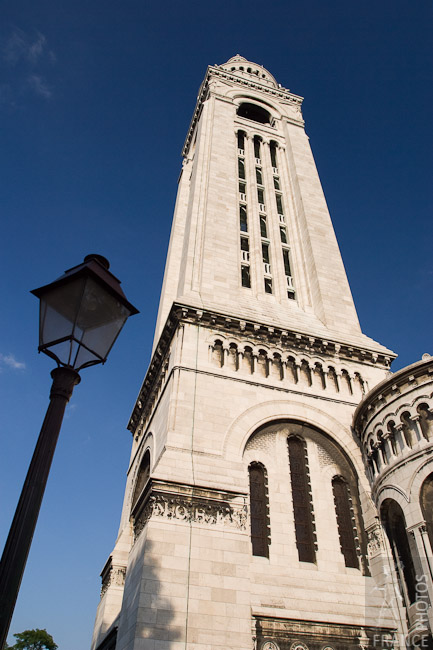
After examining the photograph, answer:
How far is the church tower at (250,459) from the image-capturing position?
1309cm

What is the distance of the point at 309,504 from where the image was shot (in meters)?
16.6

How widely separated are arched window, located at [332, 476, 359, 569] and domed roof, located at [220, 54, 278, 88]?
36882 millimetres

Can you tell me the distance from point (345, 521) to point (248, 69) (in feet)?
140

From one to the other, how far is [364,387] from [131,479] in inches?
437

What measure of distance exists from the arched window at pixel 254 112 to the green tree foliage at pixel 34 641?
54.9m

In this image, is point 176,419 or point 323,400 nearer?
point 176,419

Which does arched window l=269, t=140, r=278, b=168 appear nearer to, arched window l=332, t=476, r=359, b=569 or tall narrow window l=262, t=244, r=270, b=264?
tall narrow window l=262, t=244, r=270, b=264

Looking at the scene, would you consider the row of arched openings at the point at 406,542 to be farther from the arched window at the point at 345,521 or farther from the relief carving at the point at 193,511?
the relief carving at the point at 193,511

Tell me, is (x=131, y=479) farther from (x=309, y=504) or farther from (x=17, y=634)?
(x=17, y=634)

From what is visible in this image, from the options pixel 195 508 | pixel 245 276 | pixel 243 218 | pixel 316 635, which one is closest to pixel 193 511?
pixel 195 508

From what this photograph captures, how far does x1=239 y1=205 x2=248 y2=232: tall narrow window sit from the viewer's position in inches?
1115

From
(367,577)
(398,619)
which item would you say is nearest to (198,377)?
(367,577)

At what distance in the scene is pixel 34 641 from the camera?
51.5 metres

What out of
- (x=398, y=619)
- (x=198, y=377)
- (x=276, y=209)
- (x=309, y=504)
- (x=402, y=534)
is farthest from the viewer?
(x=276, y=209)
